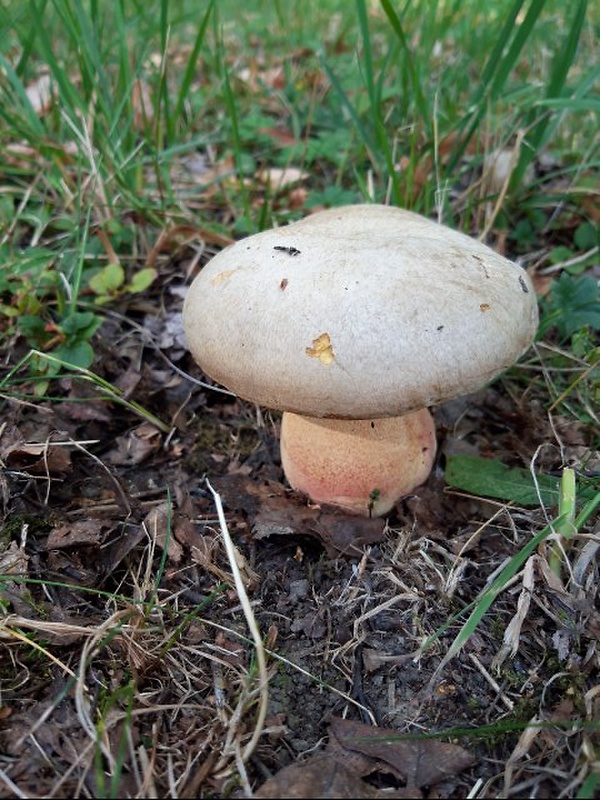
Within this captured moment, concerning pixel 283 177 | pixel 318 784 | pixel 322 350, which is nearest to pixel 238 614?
pixel 318 784

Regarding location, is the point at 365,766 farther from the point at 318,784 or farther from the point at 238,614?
the point at 238,614

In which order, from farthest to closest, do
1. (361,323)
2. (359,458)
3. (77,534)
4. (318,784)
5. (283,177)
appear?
(283,177) → (359,458) → (77,534) → (361,323) → (318,784)

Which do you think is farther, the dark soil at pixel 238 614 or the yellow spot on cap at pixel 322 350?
the yellow spot on cap at pixel 322 350

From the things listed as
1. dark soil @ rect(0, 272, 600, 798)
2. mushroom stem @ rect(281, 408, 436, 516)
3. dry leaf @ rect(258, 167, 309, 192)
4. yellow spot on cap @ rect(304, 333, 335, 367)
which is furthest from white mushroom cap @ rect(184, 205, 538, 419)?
dry leaf @ rect(258, 167, 309, 192)

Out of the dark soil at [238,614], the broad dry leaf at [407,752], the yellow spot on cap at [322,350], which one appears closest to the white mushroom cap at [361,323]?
the yellow spot on cap at [322,350]

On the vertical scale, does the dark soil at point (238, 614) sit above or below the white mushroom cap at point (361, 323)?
below

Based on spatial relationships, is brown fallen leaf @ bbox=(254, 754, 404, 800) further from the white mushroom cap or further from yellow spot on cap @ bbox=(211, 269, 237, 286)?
yellow spot on cap @ bbox=(211, 269, 237, 286)

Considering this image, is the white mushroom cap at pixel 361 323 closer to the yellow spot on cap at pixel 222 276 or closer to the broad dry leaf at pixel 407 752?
the yellow spot on cap at pixel 222 276
